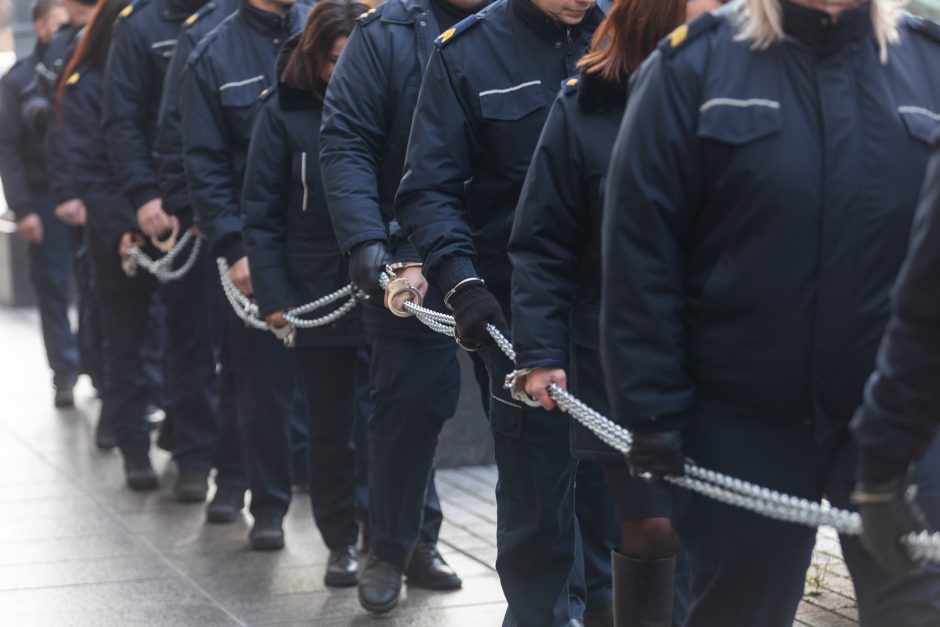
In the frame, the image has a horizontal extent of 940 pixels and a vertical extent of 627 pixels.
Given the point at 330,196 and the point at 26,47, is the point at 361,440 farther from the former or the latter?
the point at 26,47

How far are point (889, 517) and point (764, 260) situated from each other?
546 mm

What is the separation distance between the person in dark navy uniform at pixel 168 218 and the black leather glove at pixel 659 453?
445cm

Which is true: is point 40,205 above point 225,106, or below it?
below

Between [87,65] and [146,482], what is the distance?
2015 millimetres

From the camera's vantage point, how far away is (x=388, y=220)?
18.2 feet

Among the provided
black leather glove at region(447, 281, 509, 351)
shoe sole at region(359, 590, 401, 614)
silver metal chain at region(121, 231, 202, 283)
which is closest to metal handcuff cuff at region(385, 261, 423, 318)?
black leather glove at region(447, 281, 509, 351)

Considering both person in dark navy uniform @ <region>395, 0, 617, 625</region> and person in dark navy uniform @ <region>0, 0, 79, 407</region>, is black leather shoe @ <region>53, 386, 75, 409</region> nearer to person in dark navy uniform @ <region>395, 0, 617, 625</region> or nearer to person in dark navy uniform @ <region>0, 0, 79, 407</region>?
person in dark navy uniform @ <region>0, 0, 79, 407</region>

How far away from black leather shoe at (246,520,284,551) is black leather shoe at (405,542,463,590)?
792 millimetres

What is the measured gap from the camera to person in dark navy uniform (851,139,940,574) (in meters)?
2.68

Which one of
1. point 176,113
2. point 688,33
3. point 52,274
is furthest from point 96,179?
point 688,33

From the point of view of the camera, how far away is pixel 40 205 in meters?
10.6

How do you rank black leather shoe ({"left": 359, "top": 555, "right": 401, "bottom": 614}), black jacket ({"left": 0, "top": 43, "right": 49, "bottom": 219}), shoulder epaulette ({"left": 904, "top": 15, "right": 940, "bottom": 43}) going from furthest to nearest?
black jacket ({"left": 0, "top": 43, "right": 49, "bottom": 219}) → black leather shoe ({"left": 359, "top": 555, "right": 401, "bottom": 614}) → shoulder epaulette ({"left": 904, "top": 15, "right": 940, "bottom": 43})

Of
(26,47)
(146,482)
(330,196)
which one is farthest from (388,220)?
(26,47)

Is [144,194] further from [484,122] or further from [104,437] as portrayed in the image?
[484,122]
